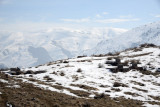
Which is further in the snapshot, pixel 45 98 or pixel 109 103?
pixel 109 103

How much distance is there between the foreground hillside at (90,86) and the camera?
581 inches

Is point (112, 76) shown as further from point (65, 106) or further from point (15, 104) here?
point (15, 104)

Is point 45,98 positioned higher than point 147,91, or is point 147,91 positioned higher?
point 45,98

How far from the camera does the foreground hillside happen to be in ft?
48.4

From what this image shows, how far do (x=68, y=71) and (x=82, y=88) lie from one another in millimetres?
9005

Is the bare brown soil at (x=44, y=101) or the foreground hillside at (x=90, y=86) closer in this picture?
the bare brown soil at (x=44, y=101)

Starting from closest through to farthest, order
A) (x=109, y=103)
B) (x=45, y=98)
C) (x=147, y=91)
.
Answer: (x=45, y=98) → (x=109, y=103) → (x=147, y=91)

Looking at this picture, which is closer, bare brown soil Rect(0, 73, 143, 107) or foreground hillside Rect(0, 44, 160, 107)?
bare brown soil Rect(0, 73, 143, 107)

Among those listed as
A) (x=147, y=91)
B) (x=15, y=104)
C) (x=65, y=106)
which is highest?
(x=15, y=104)

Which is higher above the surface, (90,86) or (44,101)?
(44,101)

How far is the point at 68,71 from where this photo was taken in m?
30.0

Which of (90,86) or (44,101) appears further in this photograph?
(90,86)

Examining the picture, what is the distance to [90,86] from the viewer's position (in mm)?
22703

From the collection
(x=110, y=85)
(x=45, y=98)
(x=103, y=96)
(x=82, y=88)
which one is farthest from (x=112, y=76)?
(x=45, y=98)
